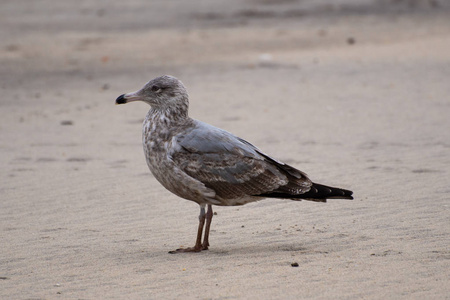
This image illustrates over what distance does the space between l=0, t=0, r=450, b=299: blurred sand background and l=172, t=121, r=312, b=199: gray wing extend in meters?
0.57

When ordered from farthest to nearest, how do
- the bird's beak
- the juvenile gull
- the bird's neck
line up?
the bird's beak → the bird's neck → the juvenile gull

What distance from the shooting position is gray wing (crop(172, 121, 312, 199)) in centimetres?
659

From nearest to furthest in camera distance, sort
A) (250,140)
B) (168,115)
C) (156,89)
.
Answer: (168,115) → (156,89) → (250,140)

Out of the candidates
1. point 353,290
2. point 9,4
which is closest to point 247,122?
point 353,290

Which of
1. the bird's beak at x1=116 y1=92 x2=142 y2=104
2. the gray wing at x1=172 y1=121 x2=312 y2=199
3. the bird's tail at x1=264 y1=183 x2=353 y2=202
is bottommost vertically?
the bird's tail at x1=264 y1=183 x2=353 y2=202

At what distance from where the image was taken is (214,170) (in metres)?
6.61

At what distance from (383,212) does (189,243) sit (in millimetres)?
2183

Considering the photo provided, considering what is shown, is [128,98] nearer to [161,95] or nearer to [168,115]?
[161,95]

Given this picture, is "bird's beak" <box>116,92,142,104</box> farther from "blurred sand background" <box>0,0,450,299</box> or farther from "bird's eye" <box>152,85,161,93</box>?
"blurred sand background" <box>0,0,450,299</box>

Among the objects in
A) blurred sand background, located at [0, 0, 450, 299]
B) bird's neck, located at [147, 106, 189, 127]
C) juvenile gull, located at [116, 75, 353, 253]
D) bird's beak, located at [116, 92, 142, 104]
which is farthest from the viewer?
bird's beak, located at [116, 92, 142, 104]

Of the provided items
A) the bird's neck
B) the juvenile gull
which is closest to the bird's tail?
the juvenile gull

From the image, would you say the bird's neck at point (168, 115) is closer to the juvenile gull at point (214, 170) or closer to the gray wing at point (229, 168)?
the juvenile gull at point (214, 170)

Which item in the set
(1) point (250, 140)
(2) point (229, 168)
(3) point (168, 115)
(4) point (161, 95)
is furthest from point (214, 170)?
(1) point (250, 140)

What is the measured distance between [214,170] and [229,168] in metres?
0.14
